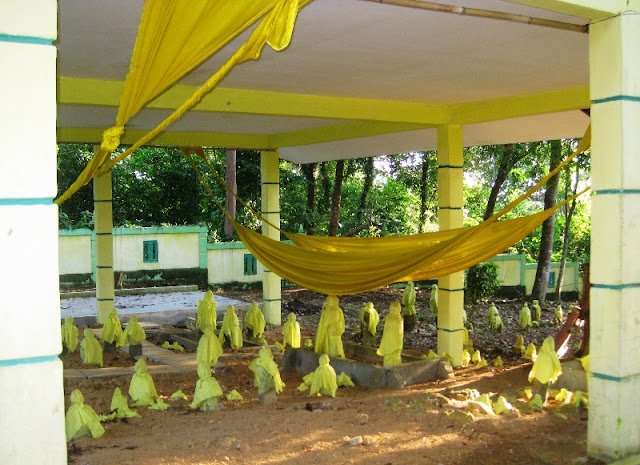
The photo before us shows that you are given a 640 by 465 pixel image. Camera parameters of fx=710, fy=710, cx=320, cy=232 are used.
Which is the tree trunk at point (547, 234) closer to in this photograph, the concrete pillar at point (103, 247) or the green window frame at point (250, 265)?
the green window frame at point (250, 265)

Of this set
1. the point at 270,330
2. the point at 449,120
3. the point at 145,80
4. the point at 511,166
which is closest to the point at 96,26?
the point at 145,80

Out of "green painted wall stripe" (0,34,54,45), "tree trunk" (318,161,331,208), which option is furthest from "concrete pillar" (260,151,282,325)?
"green painted wall stripe" (0,34,54,45)

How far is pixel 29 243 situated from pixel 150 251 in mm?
12857

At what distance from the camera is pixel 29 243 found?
2420 mm

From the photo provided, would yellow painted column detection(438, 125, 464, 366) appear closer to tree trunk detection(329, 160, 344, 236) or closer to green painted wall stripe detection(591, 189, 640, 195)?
green painted wall stripe detection(591, 189, 640, 195)

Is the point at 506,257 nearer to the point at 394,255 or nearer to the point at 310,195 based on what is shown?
the point at 310,195

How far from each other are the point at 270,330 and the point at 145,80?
721 cm

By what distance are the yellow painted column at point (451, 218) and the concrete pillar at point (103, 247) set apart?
4.86 m

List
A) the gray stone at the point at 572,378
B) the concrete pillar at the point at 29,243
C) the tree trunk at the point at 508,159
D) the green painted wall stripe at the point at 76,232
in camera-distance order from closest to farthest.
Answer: the concrete pillar at the point at 29,243
the gray stone at the point at 572,378
the tree trunk at the point at 508,159
the green painted wall stripe at the point at 76,232

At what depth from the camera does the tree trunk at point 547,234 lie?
11.1 meters

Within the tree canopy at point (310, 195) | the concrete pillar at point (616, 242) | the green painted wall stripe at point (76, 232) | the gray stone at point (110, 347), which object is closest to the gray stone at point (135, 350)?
the gray stone at point (110, 347)

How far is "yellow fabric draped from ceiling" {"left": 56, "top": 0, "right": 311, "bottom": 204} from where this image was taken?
303 centimetres

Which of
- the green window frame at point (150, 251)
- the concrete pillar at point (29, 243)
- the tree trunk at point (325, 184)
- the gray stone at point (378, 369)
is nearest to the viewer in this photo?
the concrete pillar at point (29, 243)

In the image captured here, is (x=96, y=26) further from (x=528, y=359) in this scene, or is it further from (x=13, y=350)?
(x=528, y=359)
